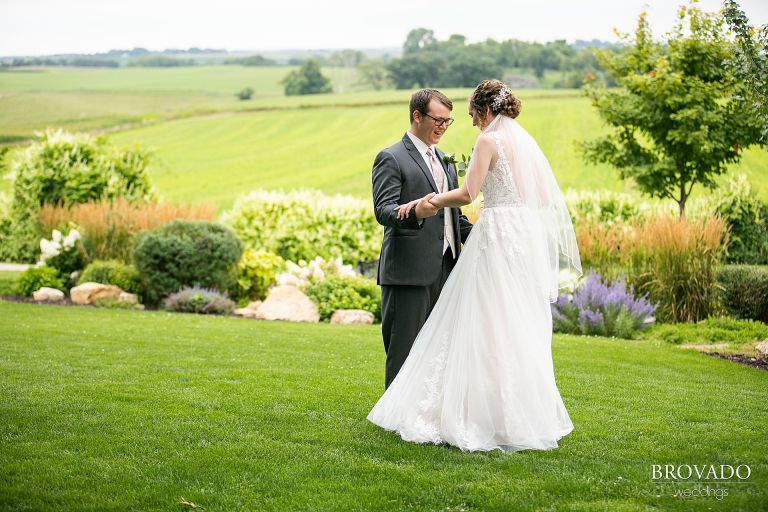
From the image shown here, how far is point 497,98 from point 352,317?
268 inches

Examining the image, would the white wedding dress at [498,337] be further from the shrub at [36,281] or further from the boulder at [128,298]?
the shrub at [36,281]

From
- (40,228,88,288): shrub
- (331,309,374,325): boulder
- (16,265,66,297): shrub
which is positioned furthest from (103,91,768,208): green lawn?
(331,309,374,325): boulder

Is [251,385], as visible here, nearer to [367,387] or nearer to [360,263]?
[367,387]

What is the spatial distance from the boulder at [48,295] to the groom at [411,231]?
8973mm

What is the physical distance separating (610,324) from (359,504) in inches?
289

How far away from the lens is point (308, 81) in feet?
220

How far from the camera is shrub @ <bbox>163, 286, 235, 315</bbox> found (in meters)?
12.4

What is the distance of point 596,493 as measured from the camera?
14.8 feet

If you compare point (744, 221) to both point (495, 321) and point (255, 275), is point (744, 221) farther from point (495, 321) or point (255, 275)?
point (495, 321)

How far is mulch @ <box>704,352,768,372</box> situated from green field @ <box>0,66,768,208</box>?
76.8 feet

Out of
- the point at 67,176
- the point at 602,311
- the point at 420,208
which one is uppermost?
the point at 420,208

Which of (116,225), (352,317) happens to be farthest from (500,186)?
(116,225)

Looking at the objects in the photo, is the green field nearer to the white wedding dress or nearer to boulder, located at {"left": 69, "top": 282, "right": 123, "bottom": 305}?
boulder, located at {"left": 69, "top": 282, "right": 123, "bottom": 305}

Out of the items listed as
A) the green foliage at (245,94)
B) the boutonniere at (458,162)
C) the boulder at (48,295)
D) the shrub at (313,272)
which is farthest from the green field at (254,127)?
the boutonniere at (458,162)
